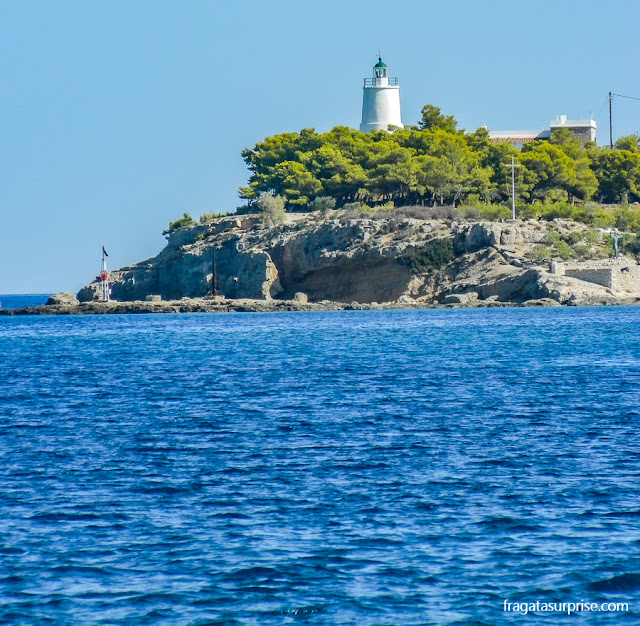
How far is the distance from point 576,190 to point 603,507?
68.1 metres

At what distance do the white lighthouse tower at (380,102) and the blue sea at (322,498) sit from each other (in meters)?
58.0

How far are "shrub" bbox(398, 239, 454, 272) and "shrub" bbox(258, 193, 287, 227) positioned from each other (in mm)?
12010

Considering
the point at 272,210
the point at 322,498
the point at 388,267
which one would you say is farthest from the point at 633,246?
the point at 322,498

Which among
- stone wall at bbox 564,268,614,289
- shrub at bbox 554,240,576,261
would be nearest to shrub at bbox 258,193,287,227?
shrub at bbox 554,240,576,261

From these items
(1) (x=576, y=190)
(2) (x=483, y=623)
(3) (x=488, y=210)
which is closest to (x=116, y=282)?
(3) (x=488, y=210)

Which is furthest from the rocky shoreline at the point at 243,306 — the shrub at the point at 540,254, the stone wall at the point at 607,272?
the shrub at the point at 540,254

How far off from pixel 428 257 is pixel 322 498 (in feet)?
174

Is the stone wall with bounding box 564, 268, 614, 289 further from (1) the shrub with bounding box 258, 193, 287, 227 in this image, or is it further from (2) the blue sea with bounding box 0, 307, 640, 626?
(2) the blue sea with bounding box 0, 307, 640, 626

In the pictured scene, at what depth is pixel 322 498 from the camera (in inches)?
498

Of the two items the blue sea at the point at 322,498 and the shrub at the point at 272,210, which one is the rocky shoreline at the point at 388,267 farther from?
the blue sea at the point at 322,498

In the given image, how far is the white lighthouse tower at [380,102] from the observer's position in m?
83.2

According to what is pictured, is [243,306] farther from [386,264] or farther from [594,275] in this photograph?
[594,275]

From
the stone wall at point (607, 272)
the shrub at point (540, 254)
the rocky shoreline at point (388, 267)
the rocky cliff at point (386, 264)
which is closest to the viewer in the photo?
the stone wall at point (607, 272)

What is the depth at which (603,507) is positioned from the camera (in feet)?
39.0
